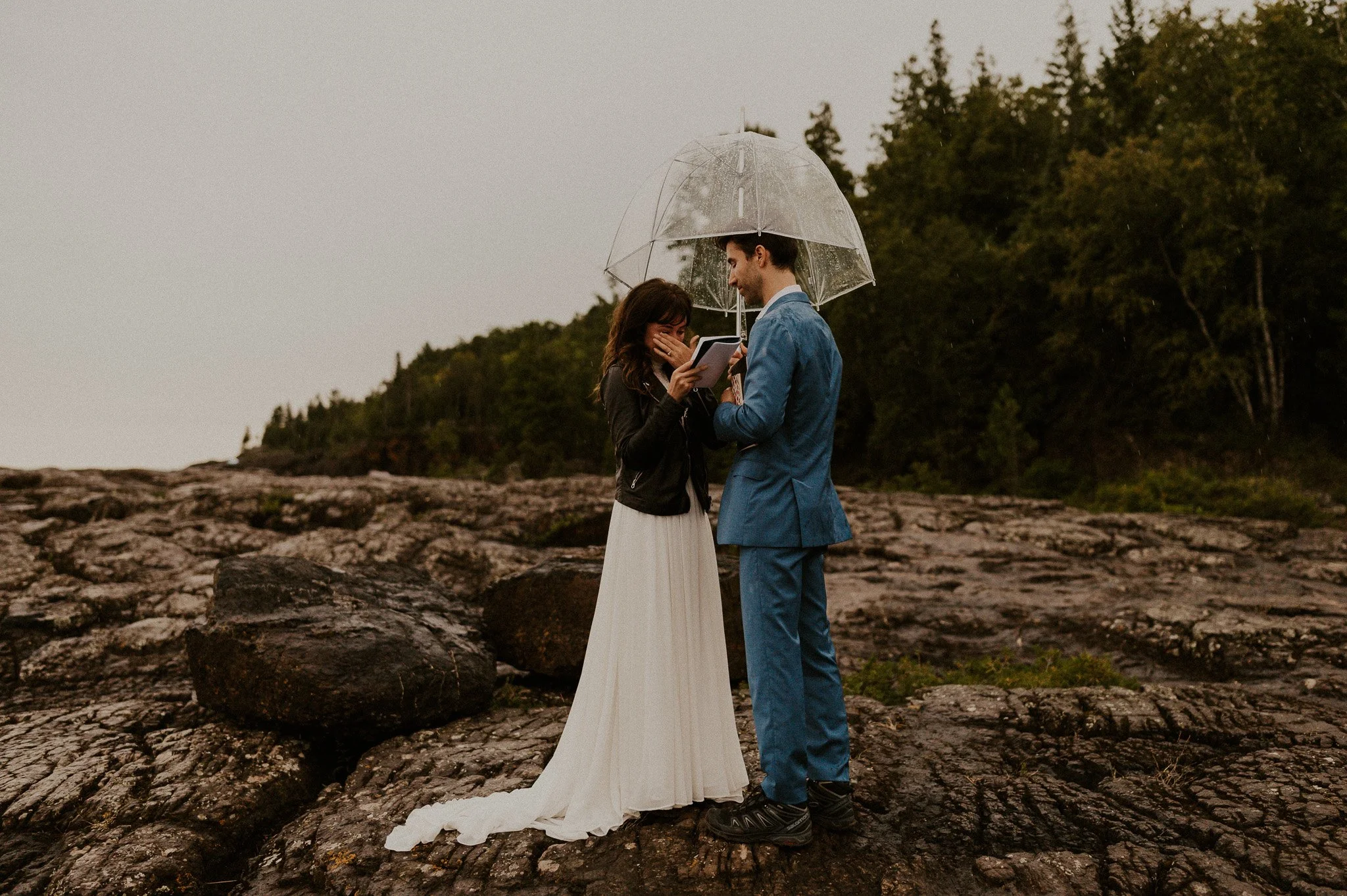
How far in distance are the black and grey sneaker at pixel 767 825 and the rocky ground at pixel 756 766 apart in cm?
7

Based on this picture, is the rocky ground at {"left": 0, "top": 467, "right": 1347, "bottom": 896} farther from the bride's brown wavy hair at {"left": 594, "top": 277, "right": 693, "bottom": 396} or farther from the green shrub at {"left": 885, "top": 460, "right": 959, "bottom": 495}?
the green shrub at {"left": 885, "top": 460, "right": 959, "bottom": 495}

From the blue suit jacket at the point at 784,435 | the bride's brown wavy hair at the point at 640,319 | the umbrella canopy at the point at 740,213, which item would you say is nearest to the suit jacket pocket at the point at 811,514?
the blue suit jacket at the point at 784,435

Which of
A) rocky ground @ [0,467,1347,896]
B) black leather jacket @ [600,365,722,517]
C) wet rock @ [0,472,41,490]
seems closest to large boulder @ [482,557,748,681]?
rocky ground @ [0,467,1347,896]

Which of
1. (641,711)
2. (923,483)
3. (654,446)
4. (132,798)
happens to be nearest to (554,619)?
(641,711)

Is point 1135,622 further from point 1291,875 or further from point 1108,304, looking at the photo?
point 1108,304

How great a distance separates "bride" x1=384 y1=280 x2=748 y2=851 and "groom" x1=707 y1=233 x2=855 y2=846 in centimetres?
28

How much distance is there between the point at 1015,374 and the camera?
118ft

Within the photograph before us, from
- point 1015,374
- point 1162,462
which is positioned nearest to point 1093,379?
point 1015,374

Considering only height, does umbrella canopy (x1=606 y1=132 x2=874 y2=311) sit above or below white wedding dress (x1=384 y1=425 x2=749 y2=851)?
above

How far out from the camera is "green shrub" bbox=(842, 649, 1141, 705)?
646cm

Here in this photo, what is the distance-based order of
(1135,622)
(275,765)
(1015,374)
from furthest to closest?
(1015,374) < (1135,622) < (275,765)

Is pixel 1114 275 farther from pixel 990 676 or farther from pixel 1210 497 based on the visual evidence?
pixel 990 676

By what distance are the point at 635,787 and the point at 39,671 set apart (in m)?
5.86

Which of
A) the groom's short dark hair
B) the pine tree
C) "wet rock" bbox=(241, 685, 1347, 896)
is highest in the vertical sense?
the pine tree
